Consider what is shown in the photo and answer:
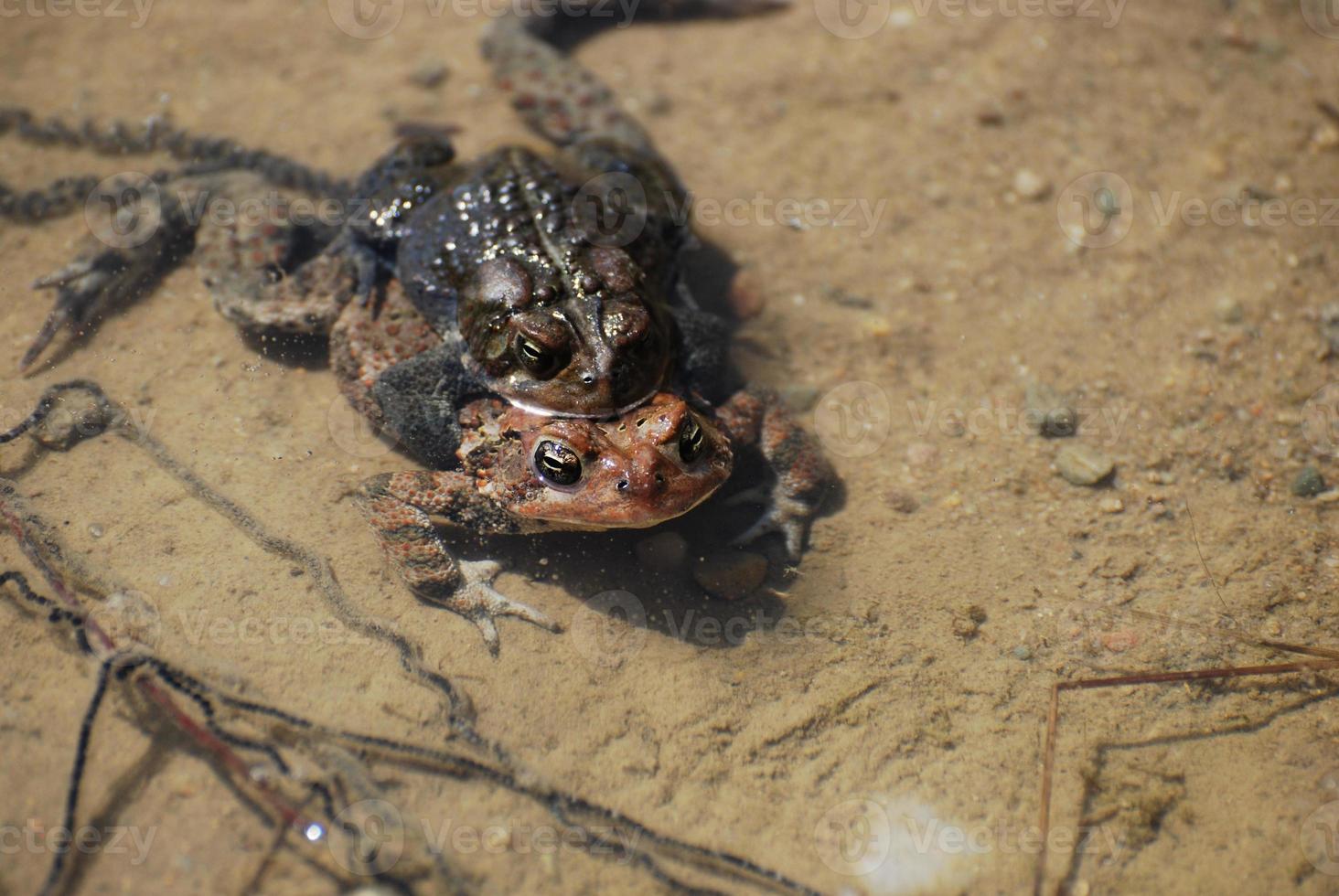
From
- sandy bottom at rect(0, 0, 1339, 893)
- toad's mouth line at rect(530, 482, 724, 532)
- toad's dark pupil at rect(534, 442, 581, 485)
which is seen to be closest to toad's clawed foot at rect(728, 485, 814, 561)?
sandy bottom at rect(0, 0, 1339, 893)

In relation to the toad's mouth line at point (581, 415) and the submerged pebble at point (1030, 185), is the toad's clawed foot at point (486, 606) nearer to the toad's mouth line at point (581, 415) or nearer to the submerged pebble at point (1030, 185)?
the toad's mouth line at point (581, 415)

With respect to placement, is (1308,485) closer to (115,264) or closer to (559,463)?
(559,463)

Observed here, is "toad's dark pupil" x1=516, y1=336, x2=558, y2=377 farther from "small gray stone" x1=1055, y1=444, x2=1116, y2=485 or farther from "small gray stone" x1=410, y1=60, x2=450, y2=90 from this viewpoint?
"small gray stone" x1=410, y1=60, x2=450, y2=90

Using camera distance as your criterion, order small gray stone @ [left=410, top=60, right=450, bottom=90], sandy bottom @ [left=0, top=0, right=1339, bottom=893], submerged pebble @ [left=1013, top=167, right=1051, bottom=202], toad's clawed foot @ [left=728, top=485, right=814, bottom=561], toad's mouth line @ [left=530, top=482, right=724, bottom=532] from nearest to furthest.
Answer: sandy bottom @ [left=0, top=0, right=1339, bottom=893] < toad's mouth line @ [left=530, top=482, right=724, bottom=532] < toad's clawed foot @ [left=728, top=485, right=814, bottom=561] < submerged pebble @ [left=1013, top=167, right=1051, bottom=202] < small gray stone @ [left=410, top=60, right=450, bottom=90]

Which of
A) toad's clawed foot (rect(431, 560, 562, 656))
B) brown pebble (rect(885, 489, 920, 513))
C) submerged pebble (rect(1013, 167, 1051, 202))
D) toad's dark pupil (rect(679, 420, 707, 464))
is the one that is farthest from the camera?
submerged pebble (rect(1013, 167, 1051, 202))

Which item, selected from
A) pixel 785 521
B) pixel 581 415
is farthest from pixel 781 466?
pixel 581 415
